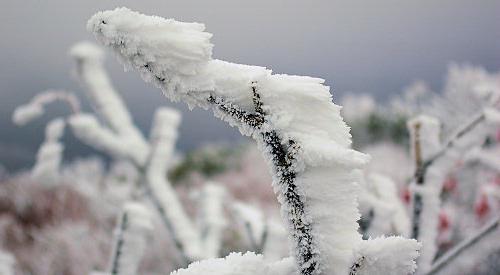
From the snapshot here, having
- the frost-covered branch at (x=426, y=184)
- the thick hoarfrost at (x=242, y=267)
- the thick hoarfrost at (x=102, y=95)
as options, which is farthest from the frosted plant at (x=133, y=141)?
the thick hoarfrost at (x=242, y=267)

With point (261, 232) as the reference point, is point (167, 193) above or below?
above

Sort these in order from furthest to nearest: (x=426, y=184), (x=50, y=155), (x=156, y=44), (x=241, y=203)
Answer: (x=241, y=203) → (x=50, y=155) → (x=426, y=184) → (x=156, y=44)

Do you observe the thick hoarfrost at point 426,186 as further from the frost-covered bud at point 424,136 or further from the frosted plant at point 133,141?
the frosted plant at point 133,141

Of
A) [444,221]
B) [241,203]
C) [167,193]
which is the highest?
[444,221]

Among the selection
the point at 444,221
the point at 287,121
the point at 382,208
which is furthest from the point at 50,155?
the point at 444,221

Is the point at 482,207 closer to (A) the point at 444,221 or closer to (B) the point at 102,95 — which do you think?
(A) the point at 444,221

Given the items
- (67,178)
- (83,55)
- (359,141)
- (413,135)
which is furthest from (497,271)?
(359,141)

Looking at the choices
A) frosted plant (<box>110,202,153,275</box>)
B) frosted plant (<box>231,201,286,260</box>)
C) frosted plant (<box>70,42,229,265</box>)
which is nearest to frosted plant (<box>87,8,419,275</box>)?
frosted plant (<box>110,202,153,275</box>)
